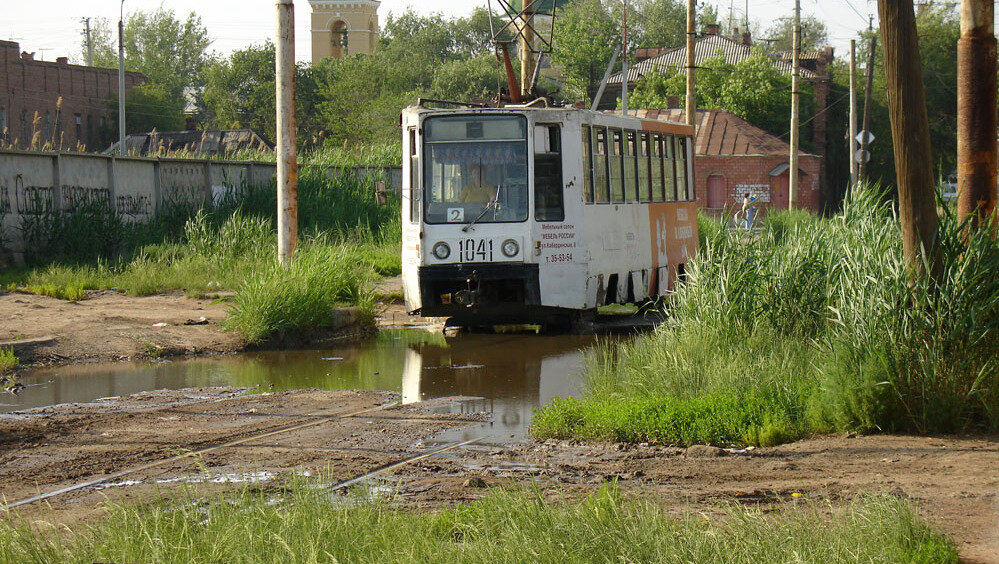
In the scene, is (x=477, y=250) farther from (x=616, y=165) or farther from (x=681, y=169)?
(x=681, y=169)

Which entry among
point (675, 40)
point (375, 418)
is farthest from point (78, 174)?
point (675, 40)

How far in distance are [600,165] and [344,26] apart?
86.8m

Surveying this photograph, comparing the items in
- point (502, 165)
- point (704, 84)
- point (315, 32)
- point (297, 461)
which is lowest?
point (297, 461)

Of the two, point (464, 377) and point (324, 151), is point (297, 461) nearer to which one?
point (464, 377)

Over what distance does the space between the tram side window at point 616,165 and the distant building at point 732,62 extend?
162ft

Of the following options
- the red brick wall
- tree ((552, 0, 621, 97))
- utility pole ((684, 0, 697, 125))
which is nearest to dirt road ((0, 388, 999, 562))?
utility pole ((684, 0, 697, 125))

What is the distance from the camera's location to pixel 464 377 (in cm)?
1191

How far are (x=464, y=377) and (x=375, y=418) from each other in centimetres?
265

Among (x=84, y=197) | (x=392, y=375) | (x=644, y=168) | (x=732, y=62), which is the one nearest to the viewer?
(x=392, y=375)

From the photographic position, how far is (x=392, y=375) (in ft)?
39.6

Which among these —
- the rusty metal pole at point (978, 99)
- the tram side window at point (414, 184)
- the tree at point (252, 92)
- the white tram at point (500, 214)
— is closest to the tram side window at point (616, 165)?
the white tram at point (500, 214)

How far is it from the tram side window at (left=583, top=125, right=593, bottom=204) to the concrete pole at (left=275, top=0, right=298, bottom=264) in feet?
14.1

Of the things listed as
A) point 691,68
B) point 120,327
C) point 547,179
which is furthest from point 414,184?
point 691,68

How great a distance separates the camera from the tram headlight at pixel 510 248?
586 inches
